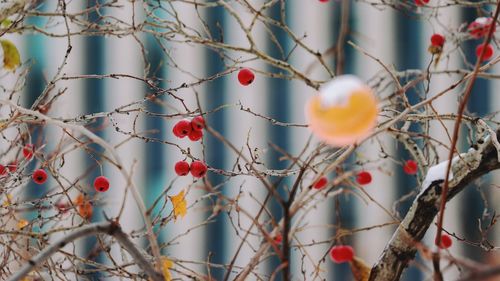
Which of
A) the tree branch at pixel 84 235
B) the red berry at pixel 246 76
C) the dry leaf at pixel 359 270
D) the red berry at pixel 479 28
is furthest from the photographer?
the red berry at pixel 479 28

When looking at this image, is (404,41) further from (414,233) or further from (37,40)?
(414,233)

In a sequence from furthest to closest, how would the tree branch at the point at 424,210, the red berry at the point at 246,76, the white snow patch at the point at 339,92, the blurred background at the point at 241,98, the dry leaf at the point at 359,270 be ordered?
the blurred background at the point at 241,98 < the red berry at the point at 246,76 < the dry leaf at the point at 359,270 < the tree branch at the point at 424,210 < the white snow patch at the point at 339,92

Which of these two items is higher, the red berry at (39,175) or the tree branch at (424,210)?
the red berry at (39,175)

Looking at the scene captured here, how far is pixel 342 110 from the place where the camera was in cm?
183

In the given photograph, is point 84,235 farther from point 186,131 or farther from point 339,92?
point 186,131

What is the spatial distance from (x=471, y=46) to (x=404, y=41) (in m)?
2.08

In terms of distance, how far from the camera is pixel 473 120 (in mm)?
3383

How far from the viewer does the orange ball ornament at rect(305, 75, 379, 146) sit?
5.96 ft

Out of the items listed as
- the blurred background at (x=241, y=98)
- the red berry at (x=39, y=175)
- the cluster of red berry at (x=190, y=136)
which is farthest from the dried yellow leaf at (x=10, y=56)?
the blurred background at (x=241, y=98)

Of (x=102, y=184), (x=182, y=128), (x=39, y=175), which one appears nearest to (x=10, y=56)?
(x=39, y=175)

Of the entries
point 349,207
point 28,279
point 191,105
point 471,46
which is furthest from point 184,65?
point 28,279

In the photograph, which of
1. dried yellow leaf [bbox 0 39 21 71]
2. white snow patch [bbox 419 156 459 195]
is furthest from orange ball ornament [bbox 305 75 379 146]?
dried yellow leaf [bbox 0 39 21 71]

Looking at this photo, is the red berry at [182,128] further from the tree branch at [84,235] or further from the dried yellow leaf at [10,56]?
the tree branch at [84,235]

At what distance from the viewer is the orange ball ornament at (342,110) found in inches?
71.5
